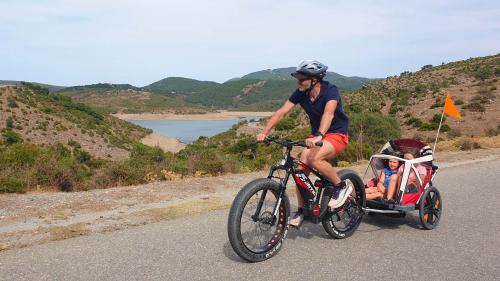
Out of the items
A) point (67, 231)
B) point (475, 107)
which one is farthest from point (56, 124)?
point (67, 231)

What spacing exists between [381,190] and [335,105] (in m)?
1.97

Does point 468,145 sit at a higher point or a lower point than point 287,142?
lower

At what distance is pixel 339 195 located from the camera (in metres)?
5.83

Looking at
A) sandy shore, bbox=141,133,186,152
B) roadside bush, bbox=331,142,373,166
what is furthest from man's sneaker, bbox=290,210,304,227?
sandy shore, bbox=141,133,186,152

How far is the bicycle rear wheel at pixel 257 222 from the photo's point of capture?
15.6 feet

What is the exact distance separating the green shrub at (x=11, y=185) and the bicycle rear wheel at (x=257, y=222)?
646 centimetres

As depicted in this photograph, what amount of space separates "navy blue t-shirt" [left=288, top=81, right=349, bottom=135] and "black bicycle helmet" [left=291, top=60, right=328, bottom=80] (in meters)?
0.19

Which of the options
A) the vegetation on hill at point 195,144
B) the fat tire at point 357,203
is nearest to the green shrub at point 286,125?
the vegetation on hill at point 195,144

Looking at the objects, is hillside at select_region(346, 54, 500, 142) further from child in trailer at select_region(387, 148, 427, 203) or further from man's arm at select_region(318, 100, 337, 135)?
man's arm at select_region(318, 100, 337, 135)

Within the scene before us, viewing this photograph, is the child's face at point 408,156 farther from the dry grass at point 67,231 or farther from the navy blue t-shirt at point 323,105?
the dry grass at point 67,231

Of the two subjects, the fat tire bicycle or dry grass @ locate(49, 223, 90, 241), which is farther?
dry grass @ locate(49, 223, 90, 241)

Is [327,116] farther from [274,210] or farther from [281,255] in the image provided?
[281,255]

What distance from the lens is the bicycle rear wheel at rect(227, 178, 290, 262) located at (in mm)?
4746

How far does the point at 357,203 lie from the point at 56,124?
61853 millimetres
